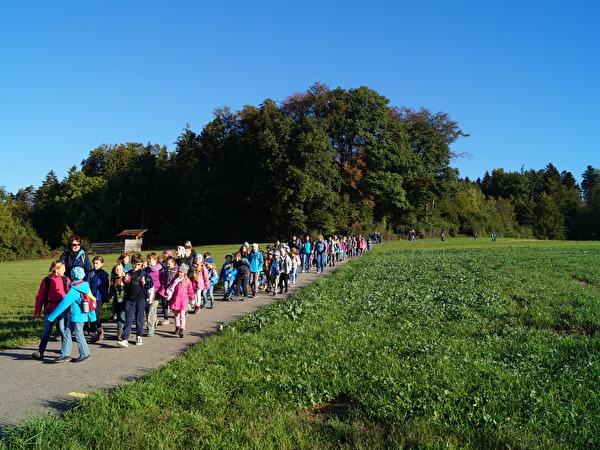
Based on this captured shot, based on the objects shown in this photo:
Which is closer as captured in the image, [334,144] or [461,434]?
[461,434]

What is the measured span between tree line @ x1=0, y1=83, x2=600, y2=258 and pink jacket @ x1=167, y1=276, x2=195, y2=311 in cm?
3857

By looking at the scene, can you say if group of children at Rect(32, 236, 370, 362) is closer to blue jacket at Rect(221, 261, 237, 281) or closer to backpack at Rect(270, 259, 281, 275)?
blue jacket at Rect(221, 261, 237, 281)

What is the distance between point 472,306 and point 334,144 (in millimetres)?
49603

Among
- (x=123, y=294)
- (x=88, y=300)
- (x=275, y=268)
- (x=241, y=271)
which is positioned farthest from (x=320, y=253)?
(x=88, y=300)

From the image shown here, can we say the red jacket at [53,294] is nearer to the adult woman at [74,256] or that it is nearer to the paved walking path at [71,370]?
the paved walking path at [71,370]

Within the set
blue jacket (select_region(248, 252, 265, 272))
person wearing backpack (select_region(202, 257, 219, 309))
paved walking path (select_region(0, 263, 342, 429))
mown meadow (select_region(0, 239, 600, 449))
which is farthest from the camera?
blue jacket (select_region(248, 252, 265, 272))

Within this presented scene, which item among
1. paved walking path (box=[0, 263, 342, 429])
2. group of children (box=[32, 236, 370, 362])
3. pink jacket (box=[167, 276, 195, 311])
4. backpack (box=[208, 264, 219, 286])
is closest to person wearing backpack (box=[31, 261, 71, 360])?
group of children (box=[32, 236, 370, 362])

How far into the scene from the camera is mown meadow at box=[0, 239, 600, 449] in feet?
13.9

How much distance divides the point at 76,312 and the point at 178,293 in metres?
2.26

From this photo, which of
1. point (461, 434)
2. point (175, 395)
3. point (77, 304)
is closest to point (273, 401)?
point (175, 395)

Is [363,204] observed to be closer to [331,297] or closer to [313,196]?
[313,196]

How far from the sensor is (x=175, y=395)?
5277 millimetres

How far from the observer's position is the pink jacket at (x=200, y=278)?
1134 cm

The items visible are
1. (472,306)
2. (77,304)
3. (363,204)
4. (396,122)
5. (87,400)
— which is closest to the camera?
(87,400)
